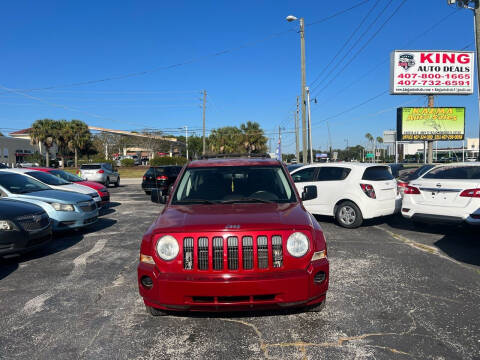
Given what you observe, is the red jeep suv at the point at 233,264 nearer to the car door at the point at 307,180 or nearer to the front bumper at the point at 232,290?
the front bumper at the point at 232,290

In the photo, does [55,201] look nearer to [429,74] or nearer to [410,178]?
[410,178]

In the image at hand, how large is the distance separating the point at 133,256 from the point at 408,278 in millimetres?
4313

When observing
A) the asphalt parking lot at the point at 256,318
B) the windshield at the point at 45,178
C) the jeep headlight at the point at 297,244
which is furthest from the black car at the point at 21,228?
the jeep headlight at the point at 297,244

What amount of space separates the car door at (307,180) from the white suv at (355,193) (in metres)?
0.03

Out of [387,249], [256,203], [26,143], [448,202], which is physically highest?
[26,143]

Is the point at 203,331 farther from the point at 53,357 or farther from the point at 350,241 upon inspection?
the point at 350,241

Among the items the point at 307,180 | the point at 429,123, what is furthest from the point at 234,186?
the point at 429,123

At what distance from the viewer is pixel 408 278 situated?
16.3 ft

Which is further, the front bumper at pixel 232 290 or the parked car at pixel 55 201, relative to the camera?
the parked car at pixel 55 201

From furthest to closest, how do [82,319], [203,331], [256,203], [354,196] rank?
[354,196]
[256,203]
[82,319]
[203,331]

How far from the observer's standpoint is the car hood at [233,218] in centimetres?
329

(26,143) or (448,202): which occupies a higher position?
(26,143)

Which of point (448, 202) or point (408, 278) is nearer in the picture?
point (408, 278)

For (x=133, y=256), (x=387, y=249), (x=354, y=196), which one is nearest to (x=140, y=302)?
(x=133, y=256)
